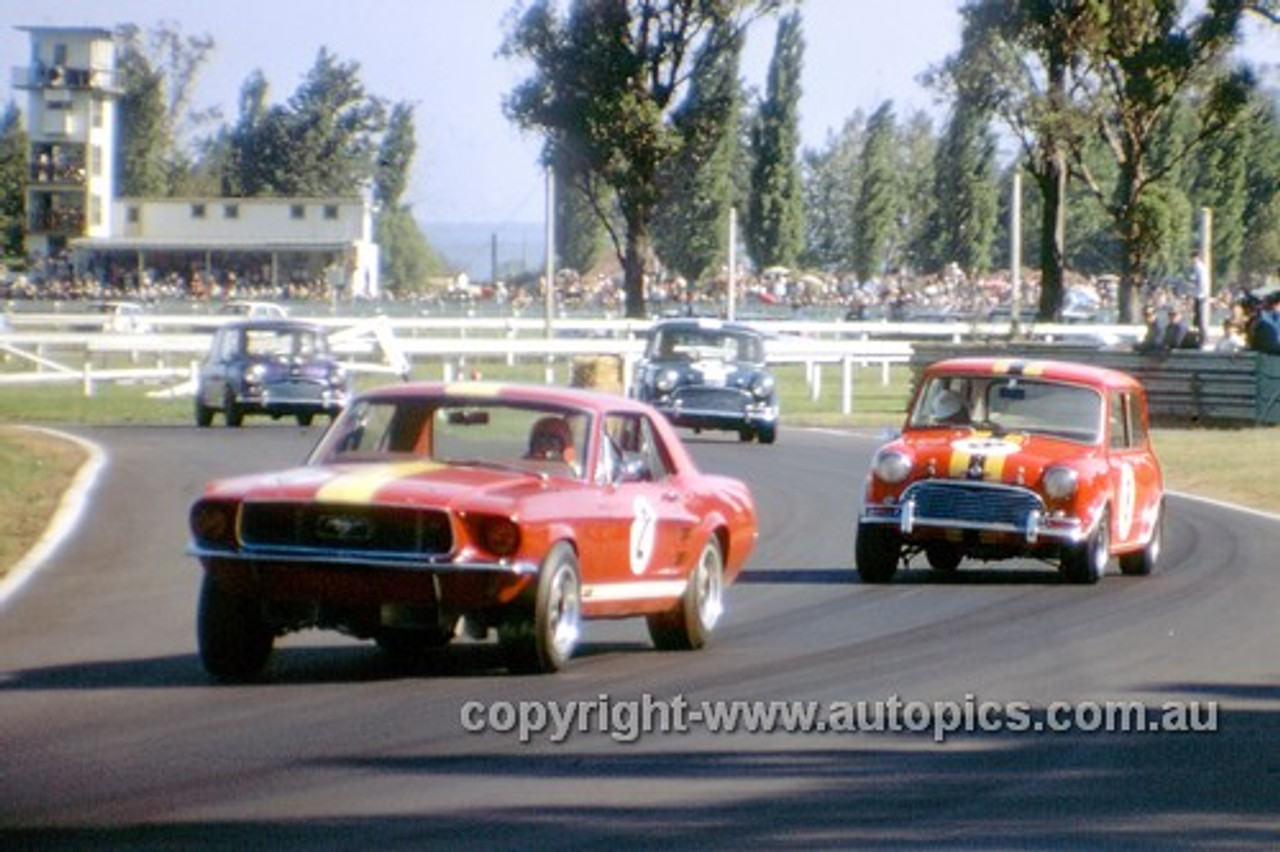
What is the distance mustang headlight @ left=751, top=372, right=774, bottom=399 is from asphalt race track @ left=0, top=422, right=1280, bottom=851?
1699 cm

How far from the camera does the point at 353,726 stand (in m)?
10.6

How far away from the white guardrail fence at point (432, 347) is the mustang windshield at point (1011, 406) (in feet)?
76.7

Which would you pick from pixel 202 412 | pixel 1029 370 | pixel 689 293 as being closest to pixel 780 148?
pixel 689 293

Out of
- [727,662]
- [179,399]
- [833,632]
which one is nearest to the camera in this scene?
[727,662]

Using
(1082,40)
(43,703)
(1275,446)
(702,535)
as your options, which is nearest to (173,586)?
(702,535)

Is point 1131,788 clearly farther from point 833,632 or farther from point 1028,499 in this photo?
point 1028,499

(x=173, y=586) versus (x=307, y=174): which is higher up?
(x=307, y=174)

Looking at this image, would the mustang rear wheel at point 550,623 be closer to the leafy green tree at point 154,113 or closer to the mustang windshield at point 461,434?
the mustang windshield at point 461,434

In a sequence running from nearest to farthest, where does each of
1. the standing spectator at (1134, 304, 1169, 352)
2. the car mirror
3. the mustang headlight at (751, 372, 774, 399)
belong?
the car mirror
the mustang headlight at (751, 372, 774, 399)
the standing spectator at (1134, 304, 1169, 352)

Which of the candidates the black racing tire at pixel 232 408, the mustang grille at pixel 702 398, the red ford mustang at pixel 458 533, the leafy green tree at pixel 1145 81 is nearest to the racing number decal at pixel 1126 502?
the red ford mustang at pixel 458 533

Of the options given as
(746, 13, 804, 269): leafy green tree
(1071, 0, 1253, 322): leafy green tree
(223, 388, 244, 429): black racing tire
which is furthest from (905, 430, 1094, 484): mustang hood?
(746, 13, 804, 269): leafy green tree

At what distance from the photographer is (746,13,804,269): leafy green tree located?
98.6 m

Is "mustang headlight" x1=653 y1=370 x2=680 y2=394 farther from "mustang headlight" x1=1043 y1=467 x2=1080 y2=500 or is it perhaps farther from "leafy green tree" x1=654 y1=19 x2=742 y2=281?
"leafy green tree" x1=654 y1=19 x2=742 y2=281

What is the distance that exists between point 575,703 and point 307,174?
112 m
